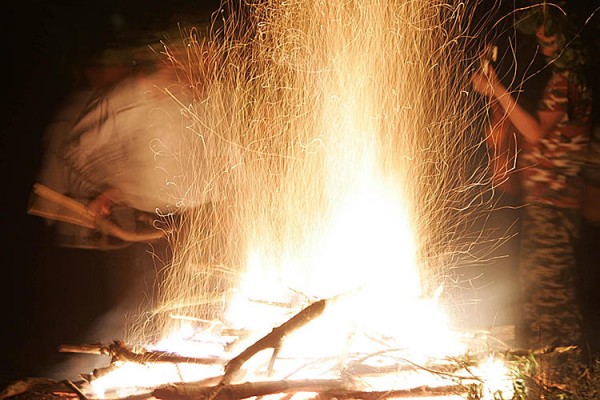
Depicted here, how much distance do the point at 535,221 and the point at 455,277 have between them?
225 centimetres

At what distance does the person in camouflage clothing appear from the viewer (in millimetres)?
4305

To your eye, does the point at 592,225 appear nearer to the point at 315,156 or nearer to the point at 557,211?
the point at 557,211

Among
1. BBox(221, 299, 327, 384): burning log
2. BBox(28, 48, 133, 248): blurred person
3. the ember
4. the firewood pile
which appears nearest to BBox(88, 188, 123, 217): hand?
BBox(28, 48, 133, 248): blurred person

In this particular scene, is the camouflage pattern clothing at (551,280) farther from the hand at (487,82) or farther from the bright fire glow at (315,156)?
the hand at (487,82)

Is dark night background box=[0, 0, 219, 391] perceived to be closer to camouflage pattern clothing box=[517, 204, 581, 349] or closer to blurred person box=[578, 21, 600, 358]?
blurred person box=[578, 21, 600, 358]

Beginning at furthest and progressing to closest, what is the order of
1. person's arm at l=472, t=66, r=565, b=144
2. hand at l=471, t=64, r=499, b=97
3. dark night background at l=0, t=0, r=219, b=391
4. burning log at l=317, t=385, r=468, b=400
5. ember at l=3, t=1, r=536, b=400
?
dark night background at l=0, t=0, r=219, b=391 < hand at l=471, t=64, r=499, b=97 < person's arm at l=472, t=66, r=565, b=144 < ember at l=3, t=1, r=536, b=400 < burning log at l=317, t=385, r=468, b=400

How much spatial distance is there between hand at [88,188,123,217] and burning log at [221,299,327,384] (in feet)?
8.48

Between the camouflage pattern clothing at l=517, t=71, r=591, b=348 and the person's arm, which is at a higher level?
the person's arm

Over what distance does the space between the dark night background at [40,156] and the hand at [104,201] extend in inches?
33.0

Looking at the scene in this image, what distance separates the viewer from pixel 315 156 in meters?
5.53

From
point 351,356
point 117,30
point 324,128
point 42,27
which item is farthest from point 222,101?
point 351,356

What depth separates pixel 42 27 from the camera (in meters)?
6.53

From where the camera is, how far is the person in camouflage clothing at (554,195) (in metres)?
4.30

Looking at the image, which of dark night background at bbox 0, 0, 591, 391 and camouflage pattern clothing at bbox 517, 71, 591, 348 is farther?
dark night background at bbox 0, 0, 591, 391
